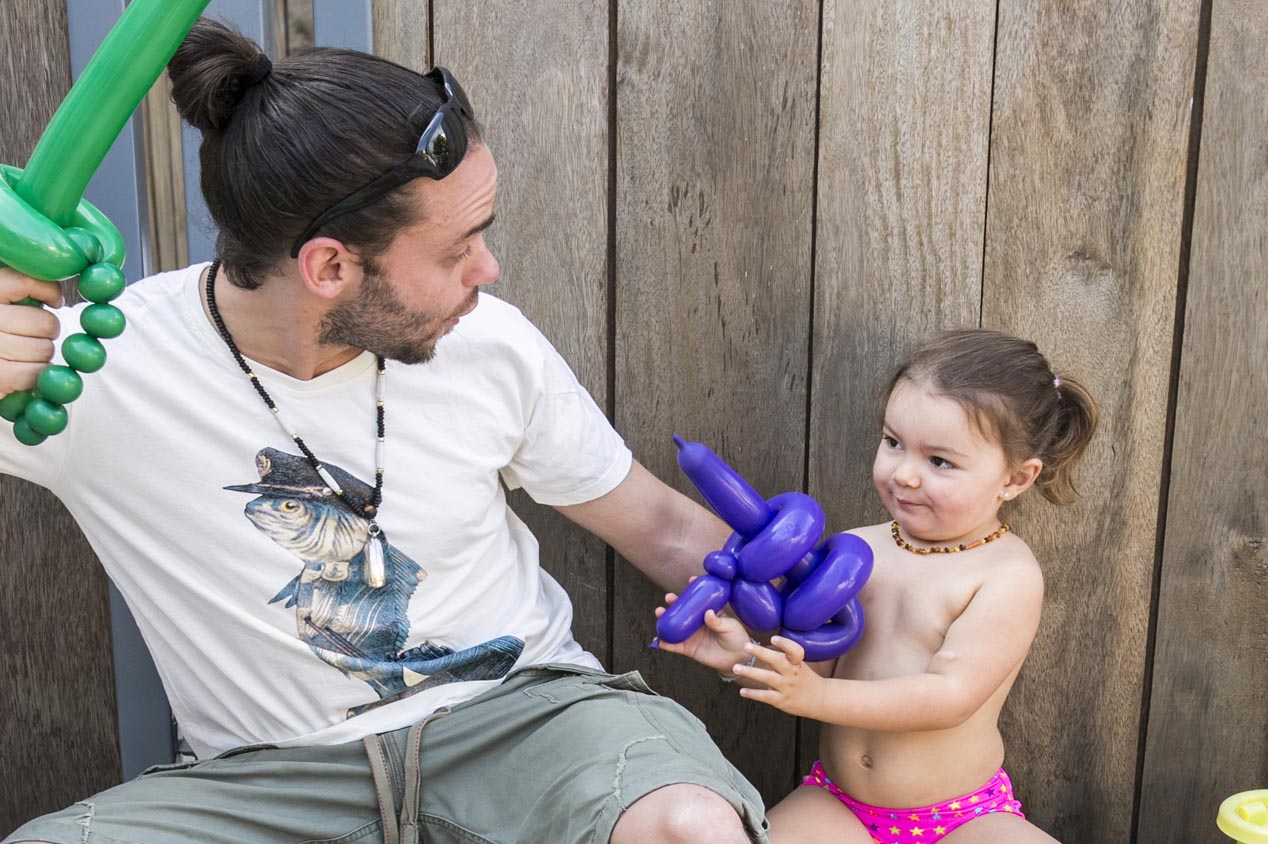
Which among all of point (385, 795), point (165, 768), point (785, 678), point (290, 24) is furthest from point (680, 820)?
point (290, 24)

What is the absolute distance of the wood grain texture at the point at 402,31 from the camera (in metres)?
1.56

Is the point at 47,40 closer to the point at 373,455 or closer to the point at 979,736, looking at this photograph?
the point at 373,455

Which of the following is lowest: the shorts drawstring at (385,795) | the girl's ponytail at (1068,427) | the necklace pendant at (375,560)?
the shorts drawstring at (385,795)

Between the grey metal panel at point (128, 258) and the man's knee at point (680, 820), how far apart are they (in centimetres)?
83

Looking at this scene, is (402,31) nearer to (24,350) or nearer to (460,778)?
(24,350)

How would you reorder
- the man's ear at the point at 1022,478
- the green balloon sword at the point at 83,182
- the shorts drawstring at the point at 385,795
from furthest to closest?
the man's ear at the point at 1022,478 < the shorts drawstring at the point at 385,795 < the green balloon sword at the point at 83,182

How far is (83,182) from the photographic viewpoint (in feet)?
3.38

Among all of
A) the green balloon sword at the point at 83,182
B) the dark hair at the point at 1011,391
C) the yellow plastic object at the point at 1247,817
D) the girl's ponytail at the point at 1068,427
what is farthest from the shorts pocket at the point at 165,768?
the yellow plastic object at the point at 1247,817

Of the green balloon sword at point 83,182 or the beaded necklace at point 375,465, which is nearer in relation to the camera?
the green balloon sword at point 83,182

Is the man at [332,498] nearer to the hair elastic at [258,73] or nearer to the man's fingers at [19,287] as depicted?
the hair elastic at [258,73]

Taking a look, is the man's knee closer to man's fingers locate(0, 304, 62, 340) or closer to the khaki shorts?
the khaki shorts

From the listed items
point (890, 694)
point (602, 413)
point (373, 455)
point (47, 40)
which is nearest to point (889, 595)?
point (890, 694)

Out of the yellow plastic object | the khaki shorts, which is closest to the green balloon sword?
the khaki shorts

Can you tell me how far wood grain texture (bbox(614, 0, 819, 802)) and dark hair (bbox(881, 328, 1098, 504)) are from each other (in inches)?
8.7
